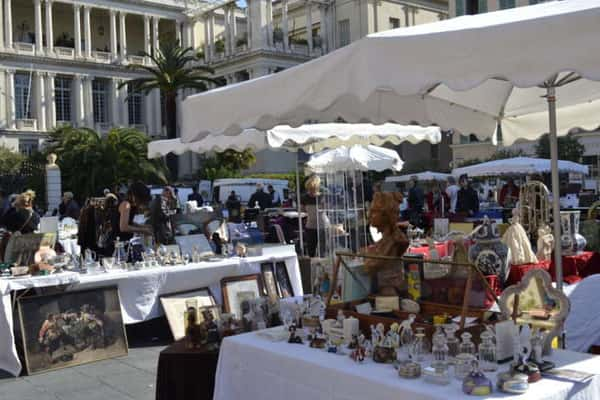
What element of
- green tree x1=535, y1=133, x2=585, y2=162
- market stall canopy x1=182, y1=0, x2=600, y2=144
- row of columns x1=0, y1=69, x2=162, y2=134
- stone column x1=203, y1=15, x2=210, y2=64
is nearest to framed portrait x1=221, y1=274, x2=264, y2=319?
market stall canopy x1=182, y1=0, x2=600, y2=144

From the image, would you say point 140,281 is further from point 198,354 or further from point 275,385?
point 275,385

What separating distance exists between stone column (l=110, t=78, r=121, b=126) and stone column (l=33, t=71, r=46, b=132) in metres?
5.44

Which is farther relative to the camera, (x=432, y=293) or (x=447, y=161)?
(x=447, y=161)

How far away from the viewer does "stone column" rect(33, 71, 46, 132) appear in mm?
48750

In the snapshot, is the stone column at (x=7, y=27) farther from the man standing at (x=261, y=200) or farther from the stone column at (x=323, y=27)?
the man standing at (x=261, y=200)

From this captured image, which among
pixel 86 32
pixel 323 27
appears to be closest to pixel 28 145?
pixel 86 32

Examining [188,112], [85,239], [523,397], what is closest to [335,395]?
[523,397]

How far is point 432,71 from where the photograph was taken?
9.36ft

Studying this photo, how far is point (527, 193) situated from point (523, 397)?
4.65 m

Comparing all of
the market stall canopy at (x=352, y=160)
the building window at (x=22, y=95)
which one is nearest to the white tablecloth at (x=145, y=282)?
the market stall canopy at (x=352, y=160)

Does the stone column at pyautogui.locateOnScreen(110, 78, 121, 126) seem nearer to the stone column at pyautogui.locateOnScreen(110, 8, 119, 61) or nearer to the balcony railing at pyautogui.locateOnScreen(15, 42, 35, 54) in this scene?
the stone column at pyautogui.locateOnScreen(110, 8, 119, 61)

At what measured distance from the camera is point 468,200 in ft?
51.5

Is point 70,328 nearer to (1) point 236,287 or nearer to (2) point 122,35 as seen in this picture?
(1) point 236,287

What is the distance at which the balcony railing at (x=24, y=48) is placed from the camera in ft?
156
